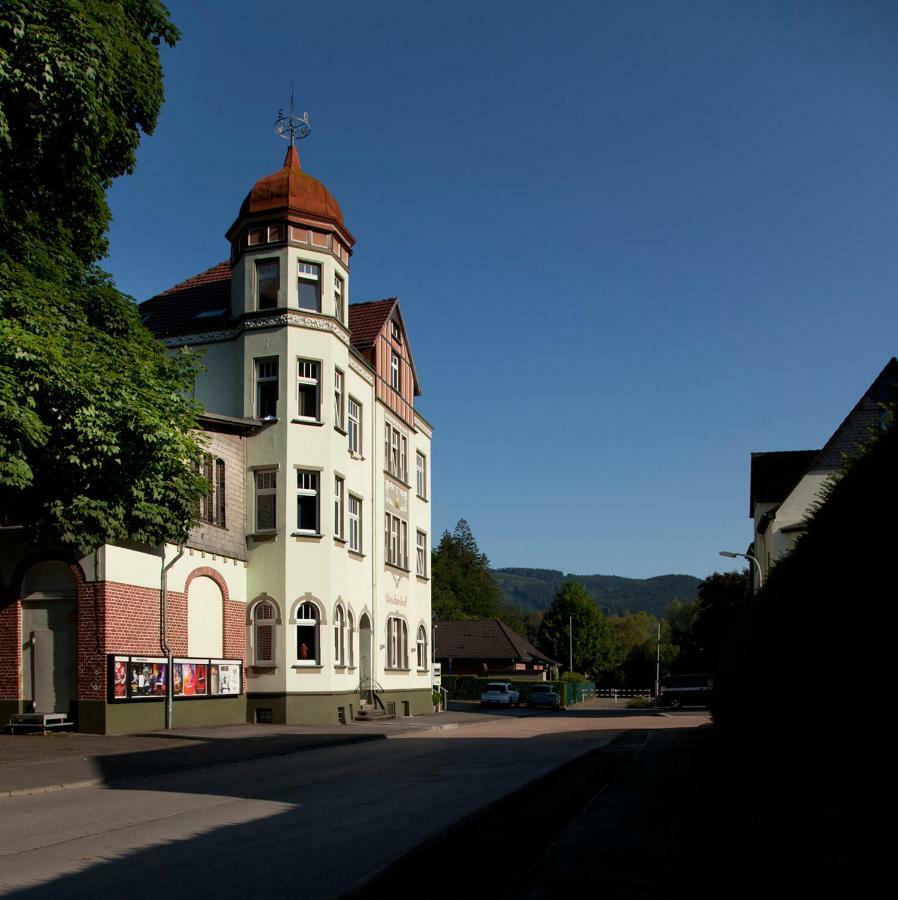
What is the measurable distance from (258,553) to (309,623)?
2669mm

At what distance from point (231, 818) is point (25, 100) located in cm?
1273

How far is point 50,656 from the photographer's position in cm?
2611

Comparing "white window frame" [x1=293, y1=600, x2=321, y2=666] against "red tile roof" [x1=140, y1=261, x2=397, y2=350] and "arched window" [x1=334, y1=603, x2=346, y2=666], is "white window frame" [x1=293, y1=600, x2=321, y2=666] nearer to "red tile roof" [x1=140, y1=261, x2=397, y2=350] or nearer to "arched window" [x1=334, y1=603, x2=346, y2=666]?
"arched window" [x1=334, y1=603, x2=346, y2=666]

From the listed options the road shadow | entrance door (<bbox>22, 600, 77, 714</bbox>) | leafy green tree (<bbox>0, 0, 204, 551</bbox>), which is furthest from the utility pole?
the road shadow

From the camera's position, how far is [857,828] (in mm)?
4691

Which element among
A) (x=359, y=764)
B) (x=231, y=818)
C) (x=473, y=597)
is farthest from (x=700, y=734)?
(x=473, y=597)

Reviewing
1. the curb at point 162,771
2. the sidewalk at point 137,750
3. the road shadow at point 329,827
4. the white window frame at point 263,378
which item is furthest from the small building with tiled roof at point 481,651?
the road shadow at point 329,827

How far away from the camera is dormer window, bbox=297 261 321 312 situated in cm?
3453

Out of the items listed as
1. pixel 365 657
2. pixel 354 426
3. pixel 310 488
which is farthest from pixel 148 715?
pixel 354 426

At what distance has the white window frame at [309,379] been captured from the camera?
34.1 m

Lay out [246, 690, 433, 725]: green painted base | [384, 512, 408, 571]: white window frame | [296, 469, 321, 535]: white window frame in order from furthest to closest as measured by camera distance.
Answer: [384, 512, 408, 571]: white window frame, [296, 469, 321, 535]: white window frame, [246, 690, 433, 725]: green painted base

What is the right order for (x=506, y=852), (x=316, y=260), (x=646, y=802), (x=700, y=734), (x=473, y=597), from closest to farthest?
(x=506, y=852) → (x=646, y=802) → (x=700, y=734) → (x=316, y=260) → (x=473, y=597)

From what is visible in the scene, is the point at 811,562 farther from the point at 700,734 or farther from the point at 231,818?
the point at 700,734

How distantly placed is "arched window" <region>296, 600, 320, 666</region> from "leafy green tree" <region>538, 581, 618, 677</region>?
84266 millimetres
